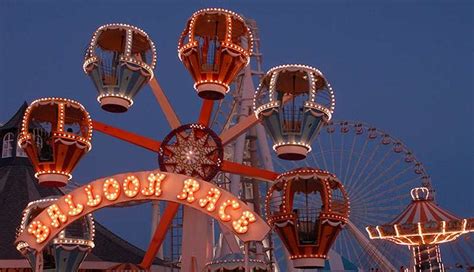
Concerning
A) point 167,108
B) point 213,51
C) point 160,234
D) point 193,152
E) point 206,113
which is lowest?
point 160,234

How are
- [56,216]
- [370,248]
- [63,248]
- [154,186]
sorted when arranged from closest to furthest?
[154,186] → [56,216] → [63,248] → [370,248]

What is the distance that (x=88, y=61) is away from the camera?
2002cm

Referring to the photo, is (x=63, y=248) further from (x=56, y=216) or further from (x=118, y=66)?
(x=118, y=66)

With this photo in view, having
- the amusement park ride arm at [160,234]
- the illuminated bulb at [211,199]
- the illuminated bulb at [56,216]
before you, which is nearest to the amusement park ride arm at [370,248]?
the amusement park ride arm at [160,234]

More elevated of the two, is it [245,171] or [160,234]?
[245,171]

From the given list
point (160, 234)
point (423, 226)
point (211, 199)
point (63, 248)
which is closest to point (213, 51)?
point (160, 234)

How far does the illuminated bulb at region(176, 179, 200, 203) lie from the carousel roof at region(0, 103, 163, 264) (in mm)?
11507

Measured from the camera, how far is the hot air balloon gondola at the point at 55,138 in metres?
19.3

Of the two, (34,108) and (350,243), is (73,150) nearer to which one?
(34,108)

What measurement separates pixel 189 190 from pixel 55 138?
6.96m

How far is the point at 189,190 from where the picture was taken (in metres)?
13.5

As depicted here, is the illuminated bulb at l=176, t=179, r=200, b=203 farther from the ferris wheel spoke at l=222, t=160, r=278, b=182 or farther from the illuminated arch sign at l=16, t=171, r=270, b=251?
the ferris wheel spoke at l=222, t=160, r=278, b=182

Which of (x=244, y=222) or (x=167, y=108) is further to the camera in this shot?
(x=167, y=108)

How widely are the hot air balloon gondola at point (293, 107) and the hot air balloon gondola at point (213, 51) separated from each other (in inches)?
46.5
